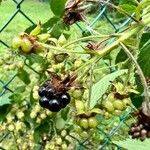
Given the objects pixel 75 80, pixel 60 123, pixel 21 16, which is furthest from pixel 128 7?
pixel 21 16

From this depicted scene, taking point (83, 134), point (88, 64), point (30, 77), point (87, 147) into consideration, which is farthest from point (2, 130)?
point (88, 64)

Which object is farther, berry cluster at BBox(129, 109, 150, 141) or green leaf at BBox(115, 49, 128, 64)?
green leaf at BBox(115, 49, 128, 64)

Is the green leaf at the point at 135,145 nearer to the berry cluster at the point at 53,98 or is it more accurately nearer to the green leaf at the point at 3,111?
the berry cluster at the point at 53,98

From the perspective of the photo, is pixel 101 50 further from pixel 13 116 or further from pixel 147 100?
pixel 13 116

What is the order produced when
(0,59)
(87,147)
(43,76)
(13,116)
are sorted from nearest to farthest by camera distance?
(0,59) → (43,76) → (13,116) → (87,147)

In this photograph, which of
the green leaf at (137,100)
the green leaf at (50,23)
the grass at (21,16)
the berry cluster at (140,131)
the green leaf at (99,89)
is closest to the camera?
the berry cluster at (140,131)

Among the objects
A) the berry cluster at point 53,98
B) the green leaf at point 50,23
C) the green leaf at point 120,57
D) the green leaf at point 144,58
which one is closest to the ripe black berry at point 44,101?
the berry cluster at point 53,98

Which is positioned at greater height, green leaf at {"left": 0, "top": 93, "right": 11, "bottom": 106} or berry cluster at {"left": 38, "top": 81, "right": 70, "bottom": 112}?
berry cluster at {"left": 38, "top": 81, "right": 70, "bottom": 112}

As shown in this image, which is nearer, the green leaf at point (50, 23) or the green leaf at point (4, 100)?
the green leaf at point (50, 23)

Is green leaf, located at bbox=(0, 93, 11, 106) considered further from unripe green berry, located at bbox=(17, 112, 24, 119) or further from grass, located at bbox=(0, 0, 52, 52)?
grass, located at bbox=(0, 0, 52, 52)

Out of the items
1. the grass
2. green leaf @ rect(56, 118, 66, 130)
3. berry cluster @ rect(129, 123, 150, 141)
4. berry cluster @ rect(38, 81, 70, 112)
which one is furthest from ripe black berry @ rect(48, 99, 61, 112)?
the grass

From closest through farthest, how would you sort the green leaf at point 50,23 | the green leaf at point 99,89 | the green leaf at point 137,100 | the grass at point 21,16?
the green leaf at point 99,89, the green leaf at point 137,100, the green leaf at point 50,23, the grass at point 21,16
